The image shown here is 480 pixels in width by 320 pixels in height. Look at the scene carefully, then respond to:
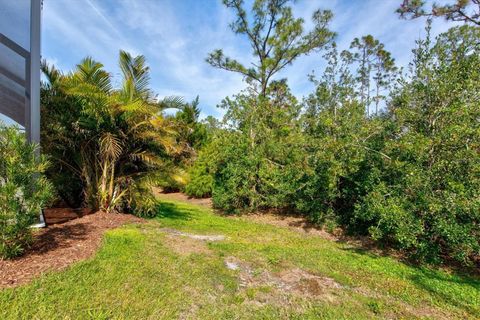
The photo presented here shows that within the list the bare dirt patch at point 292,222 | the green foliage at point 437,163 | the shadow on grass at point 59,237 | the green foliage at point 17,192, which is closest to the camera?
the green foliage at point 17,192

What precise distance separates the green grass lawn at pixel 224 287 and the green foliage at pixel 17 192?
0.76 meters

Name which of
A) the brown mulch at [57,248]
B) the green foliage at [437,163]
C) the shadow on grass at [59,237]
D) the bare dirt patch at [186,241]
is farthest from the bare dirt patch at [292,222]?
the shadow on grass at [59,237]

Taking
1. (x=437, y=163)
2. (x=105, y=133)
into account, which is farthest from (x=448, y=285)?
(x=105, y=133)

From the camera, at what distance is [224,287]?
10.6 ft

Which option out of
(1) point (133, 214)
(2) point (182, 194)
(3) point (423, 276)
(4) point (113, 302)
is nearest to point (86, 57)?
(1) point (133, 214)

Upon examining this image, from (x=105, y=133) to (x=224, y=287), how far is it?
447 centimetres

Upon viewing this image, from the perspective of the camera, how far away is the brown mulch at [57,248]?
116 inches

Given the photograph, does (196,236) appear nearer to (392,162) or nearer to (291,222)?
(291,222)

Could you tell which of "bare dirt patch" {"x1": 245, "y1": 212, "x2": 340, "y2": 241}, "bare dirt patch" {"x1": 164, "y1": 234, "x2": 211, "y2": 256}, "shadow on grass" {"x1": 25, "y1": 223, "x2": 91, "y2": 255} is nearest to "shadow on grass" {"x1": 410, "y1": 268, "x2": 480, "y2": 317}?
"bare dirt patch" {"x1": 245, "y1": 212, "x2": 340, "y2": 241}

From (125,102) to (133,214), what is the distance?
3031mm

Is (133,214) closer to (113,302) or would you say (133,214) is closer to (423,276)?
(113,302)

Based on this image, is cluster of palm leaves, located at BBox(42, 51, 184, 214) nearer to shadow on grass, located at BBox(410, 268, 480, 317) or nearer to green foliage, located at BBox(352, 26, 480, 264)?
green foliage, located at BBox(352, 26, 480, 264)

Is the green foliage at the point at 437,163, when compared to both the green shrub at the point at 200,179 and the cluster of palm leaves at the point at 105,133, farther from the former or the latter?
the green shrub at the point at 200,179

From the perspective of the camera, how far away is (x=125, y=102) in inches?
221
